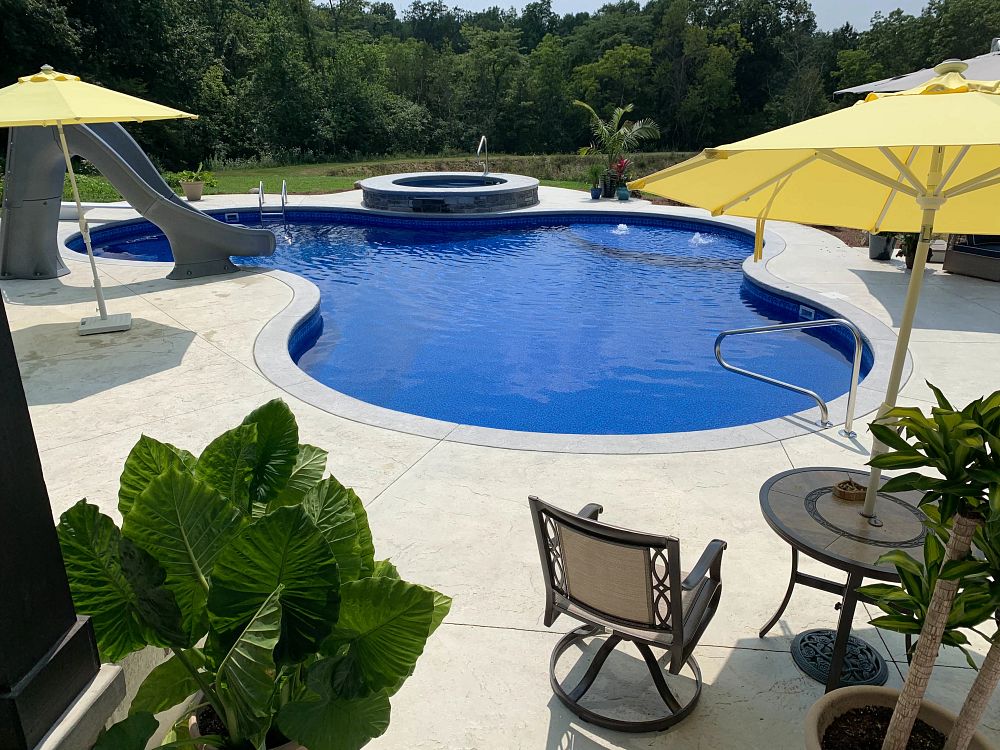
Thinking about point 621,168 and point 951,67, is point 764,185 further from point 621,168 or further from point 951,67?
point 621,168

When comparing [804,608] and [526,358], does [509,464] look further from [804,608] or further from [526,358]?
[526,358]

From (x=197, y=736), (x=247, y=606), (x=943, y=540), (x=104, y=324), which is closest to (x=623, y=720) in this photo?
(x=943, y=540)

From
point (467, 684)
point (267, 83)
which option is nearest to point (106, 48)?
point (267, 83)

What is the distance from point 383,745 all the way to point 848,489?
2514 mm

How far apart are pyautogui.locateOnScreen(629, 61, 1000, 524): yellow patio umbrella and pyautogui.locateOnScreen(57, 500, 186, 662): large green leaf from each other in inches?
106

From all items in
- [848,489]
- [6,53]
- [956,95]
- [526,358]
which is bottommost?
[526,358]

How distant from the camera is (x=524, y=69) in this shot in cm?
4741

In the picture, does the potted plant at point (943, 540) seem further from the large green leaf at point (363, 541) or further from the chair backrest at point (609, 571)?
the large green leaf at point (363, 541)

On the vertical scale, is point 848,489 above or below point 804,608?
above

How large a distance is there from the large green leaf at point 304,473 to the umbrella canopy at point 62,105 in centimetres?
569

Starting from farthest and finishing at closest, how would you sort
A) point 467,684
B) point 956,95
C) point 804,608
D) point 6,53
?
1. point 6,53
2. point 804,608
3. point 467,684
4. point 956,95

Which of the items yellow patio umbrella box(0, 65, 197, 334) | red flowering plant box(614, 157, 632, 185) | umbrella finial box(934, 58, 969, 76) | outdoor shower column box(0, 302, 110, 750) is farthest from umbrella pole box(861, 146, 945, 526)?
red flowering plant box(614, 157, 632, 185)

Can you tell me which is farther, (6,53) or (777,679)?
(6,53)

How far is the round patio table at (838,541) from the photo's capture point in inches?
119
